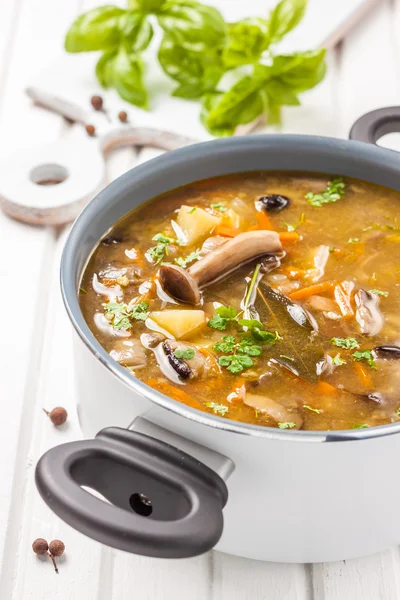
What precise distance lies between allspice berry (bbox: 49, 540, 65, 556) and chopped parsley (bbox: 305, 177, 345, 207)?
1.43 meters

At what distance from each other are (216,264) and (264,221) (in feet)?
1.28

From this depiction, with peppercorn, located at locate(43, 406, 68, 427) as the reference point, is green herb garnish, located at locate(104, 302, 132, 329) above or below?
above

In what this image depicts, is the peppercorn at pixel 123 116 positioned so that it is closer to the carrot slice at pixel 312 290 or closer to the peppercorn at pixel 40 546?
the carrot slice at pixel 312 290

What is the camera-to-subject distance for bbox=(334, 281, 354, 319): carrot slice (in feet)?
8.44

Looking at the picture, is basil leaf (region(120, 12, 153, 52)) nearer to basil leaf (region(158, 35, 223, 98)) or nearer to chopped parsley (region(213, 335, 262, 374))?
basil leaf (region(158, 35, 223, 98))

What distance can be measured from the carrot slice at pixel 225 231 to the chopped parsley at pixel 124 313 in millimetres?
452

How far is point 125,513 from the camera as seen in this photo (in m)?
1.79

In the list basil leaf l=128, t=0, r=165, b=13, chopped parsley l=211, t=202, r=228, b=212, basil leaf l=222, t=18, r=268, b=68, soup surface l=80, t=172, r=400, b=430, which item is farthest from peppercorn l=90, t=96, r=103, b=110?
chopped parsley l=211, t=202, r=228, b=212

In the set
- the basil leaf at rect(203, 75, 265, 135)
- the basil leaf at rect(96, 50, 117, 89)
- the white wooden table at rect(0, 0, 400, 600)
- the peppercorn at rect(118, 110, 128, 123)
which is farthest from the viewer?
the basil leaf at rect(96, 50, 117, 89)

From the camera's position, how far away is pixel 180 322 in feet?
8.16

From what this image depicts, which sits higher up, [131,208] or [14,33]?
[131,208]

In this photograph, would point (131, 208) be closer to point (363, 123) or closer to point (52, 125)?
point (363, 123)

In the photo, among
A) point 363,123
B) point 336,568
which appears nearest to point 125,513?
point 336,568

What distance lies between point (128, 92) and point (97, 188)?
63 cm
